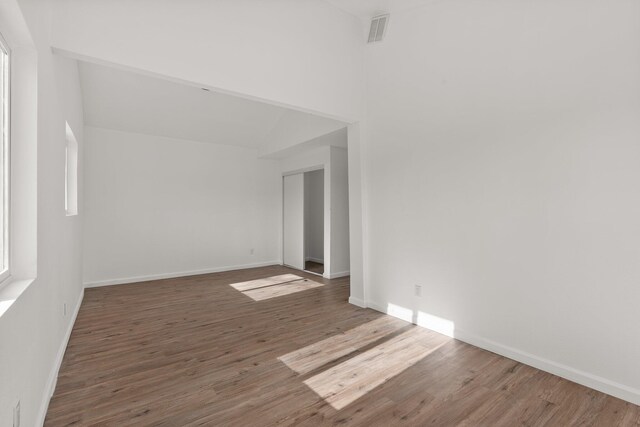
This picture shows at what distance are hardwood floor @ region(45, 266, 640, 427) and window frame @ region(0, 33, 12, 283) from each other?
3.57ft

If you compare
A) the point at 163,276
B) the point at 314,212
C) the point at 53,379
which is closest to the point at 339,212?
the point at 314,212

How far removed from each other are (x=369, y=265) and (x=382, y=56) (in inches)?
103

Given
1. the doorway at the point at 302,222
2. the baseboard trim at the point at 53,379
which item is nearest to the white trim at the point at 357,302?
the doorway at the point at 302,222

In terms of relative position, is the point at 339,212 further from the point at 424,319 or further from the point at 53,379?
the point at 53,379

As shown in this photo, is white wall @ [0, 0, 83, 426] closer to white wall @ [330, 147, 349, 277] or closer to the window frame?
the window frame

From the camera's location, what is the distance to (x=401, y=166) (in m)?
3.67

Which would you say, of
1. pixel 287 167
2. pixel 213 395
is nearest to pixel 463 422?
pixel 213 395

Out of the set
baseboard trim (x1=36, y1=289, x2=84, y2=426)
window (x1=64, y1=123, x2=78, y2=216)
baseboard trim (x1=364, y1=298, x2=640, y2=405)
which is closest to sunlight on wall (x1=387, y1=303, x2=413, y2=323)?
baseboard trim (x1=364, y1=298, x2=640, y2=405)

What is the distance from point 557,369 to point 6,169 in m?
3.81

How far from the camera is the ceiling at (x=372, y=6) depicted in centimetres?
347

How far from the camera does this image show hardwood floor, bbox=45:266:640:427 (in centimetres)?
197

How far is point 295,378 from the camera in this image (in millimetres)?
2393

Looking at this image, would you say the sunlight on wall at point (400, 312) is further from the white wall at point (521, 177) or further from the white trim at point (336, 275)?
the white trim at point (336, 275)

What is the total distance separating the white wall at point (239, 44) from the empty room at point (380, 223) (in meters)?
0.02
